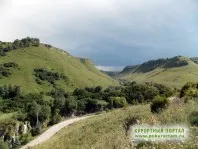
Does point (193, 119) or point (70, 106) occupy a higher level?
point (193, 119)

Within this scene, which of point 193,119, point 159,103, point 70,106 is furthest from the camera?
point 70,106

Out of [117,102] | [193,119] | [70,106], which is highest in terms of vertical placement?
[193,119]

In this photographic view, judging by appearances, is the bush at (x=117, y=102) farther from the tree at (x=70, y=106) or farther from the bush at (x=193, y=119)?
the bush at (x=193, y=119)

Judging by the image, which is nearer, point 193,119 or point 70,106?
point 193,119

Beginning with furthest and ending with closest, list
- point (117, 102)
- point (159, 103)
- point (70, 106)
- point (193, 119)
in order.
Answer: point (70, 106), point (117, 102), point (159, 103), point (193, 119)

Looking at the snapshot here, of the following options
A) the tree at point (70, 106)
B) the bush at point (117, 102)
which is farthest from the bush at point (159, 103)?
the tree at point (70, 106)

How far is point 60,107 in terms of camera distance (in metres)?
200

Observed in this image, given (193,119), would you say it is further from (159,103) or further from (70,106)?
(70,106)

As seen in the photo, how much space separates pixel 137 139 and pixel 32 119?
177748 millimetres

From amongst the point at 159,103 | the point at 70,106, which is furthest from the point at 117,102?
the point at 159,103

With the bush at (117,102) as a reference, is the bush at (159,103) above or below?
above

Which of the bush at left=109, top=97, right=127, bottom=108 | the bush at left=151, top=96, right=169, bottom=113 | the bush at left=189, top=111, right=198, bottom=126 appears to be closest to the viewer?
the bush at left=189, top=111, right=198, bottom=126

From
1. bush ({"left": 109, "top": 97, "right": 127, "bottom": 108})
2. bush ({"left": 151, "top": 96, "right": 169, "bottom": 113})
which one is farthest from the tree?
bush ({"left": 151, "top": 96, "right": 169, "bottom": 113})

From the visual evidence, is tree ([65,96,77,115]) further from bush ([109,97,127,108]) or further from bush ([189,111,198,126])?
bush ([189,111,198,126])
